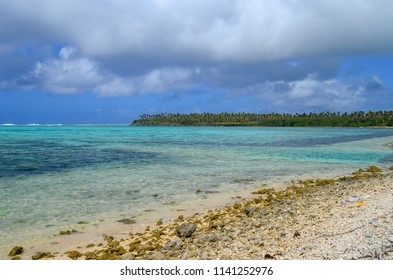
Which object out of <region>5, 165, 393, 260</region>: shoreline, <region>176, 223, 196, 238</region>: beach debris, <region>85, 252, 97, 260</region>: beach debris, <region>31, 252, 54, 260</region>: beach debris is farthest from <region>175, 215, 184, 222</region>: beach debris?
<region>31, 252, 54, 260</region>: beach debris

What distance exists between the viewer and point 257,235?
1025 cm

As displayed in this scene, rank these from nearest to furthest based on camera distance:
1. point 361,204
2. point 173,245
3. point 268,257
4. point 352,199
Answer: point 268,257, point 173,245, point 361,204, point 352,199

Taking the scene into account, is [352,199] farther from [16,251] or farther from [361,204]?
[16,251]

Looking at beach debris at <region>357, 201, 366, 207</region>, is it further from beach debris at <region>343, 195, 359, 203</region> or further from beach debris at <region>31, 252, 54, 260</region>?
beach debris at <region>31, 252, 54, 260</region>

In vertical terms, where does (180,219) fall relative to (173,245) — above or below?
below

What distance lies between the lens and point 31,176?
965 inches

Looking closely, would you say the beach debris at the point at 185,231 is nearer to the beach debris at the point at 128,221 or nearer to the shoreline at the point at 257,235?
the shoreline at the point at 257,235

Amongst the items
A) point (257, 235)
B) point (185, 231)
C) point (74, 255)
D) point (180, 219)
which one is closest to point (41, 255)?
point (74, 255)

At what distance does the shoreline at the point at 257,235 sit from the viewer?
334 inches

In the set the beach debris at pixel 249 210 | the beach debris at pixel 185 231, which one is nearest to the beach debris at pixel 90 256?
the beach debris at pixel 185 231

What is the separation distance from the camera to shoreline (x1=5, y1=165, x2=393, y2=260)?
848cm

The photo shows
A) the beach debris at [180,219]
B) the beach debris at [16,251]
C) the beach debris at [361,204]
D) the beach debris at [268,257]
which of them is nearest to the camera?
the beach debris at [268,257]
